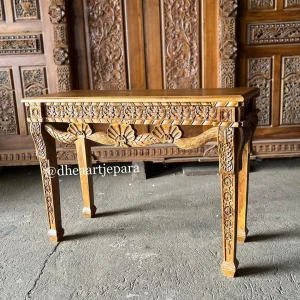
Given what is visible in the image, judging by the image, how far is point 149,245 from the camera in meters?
1.80

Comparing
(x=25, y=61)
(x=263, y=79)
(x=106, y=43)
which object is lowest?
(x=263, y=79)

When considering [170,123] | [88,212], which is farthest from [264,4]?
[88,212]

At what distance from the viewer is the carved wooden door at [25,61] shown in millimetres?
2668

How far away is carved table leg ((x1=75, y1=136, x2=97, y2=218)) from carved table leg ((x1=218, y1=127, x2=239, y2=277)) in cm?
94

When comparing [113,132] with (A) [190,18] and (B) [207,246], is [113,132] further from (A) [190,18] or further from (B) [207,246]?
(A) [190,18]

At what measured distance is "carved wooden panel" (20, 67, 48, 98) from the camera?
9.09 ft

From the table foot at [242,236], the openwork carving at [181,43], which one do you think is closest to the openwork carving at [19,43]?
the openwork carving at [181,43]

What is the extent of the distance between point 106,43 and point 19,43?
66 centimetres

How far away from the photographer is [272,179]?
2762 millimetres

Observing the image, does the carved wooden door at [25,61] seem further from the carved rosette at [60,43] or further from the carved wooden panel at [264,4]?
the carved wooden panel at [264,4]

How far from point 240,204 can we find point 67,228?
3.23ft

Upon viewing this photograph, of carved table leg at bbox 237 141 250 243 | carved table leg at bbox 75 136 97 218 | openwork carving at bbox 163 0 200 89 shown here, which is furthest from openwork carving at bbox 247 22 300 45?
carved table leg at bbox 75 136 97 218

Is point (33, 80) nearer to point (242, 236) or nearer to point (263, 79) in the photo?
point (263, 79)

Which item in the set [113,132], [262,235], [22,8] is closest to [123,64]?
[22,8]
